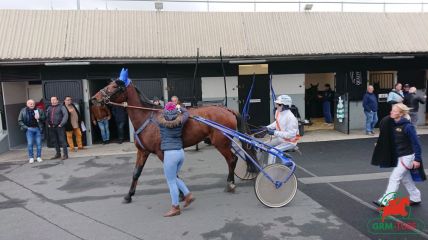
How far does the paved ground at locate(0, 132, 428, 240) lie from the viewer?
4.95 metres

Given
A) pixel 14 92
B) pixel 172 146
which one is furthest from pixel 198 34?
pixel 172 146

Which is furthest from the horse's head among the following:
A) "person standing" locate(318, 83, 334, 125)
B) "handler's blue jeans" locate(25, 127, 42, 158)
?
"person standing" locate(318, 83, 334, 125)

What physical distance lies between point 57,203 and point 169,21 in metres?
9.05

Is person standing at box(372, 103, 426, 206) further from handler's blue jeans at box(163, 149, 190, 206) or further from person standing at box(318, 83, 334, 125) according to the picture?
person standing at box(318, 83, 334, 125)

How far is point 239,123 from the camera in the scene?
6.68 metres

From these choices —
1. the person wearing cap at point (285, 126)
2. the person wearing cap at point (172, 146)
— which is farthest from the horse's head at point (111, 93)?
A: the person wearing cap at point (285, 126)

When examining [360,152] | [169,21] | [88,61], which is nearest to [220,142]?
[360,152]

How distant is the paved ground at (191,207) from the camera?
16.3ft

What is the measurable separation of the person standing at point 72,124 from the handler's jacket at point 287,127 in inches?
287

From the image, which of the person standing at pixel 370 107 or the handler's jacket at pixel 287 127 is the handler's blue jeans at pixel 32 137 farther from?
the person standing at pixel 370 107

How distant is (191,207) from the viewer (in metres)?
5.95

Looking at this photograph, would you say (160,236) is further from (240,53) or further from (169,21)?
(169,21)

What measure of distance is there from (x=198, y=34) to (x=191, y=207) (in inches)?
340

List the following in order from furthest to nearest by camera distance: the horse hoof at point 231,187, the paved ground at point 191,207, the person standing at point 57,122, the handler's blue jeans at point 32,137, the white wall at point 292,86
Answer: the white wall at point 292,86 → the person standing at point 57,122 → the handler's blue jeans at point 32,137 → the horse hoof at point 231,187 → the paved ground at point 191,207
